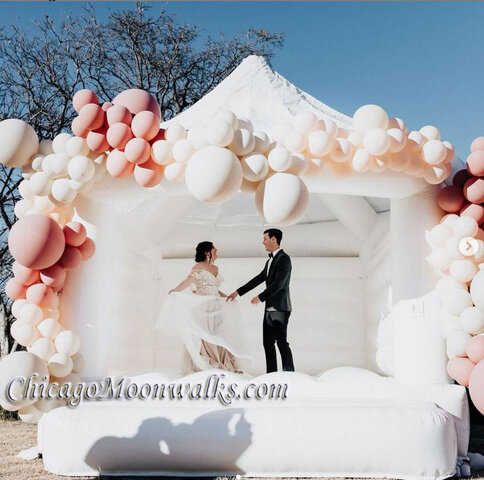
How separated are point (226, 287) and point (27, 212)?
3013 mm

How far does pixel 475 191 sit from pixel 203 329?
264cm

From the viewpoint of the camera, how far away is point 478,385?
3303 mm

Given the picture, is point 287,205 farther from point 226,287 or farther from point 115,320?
point 226,287

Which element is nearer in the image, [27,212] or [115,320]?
[27,212]

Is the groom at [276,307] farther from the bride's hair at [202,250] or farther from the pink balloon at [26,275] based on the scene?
the pink balloon at [26,275]

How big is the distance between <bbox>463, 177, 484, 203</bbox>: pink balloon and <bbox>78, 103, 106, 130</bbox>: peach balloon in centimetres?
248

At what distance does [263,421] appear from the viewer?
11.4 ft

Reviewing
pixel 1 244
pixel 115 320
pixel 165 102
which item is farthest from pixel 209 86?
pixel 115 320

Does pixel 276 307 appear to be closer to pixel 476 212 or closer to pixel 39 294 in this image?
pixel 476 212

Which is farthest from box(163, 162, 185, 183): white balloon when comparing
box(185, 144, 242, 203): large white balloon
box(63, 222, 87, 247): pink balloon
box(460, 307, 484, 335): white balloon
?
box(460, 307, 484, 335): white balloon

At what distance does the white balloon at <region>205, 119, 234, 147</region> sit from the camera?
3.41 metres

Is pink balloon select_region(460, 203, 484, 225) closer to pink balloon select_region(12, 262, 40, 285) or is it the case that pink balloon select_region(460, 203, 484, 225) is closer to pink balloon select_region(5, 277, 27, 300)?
pink balloon select_region(12, 262, 40, 285)

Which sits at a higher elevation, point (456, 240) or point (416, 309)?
point (456, 240)

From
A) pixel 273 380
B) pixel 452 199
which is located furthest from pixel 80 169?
pixel 452 199
